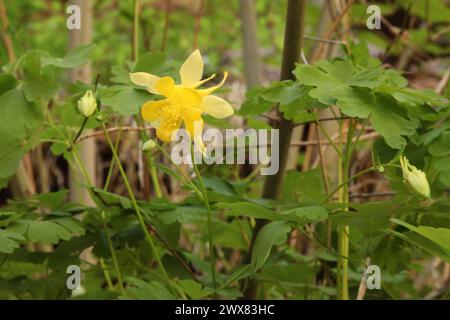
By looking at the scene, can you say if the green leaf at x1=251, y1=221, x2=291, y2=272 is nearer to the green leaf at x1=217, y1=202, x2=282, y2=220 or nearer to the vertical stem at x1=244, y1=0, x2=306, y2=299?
the green leaf at x1=217, y1=202, x2=282, y2=220

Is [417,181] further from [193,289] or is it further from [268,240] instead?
[193,289]

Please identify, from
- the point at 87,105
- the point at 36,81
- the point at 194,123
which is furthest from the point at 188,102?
the point at 36,81

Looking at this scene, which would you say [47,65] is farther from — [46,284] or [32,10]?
[32,10]

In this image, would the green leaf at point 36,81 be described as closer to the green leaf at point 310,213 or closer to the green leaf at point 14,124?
the green leaf at point 14,124

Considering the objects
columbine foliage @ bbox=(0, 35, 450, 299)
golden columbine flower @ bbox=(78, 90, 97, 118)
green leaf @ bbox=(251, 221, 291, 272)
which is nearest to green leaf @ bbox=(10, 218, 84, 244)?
columbine foliage @ bbox=(0, 35, 450, 299)
